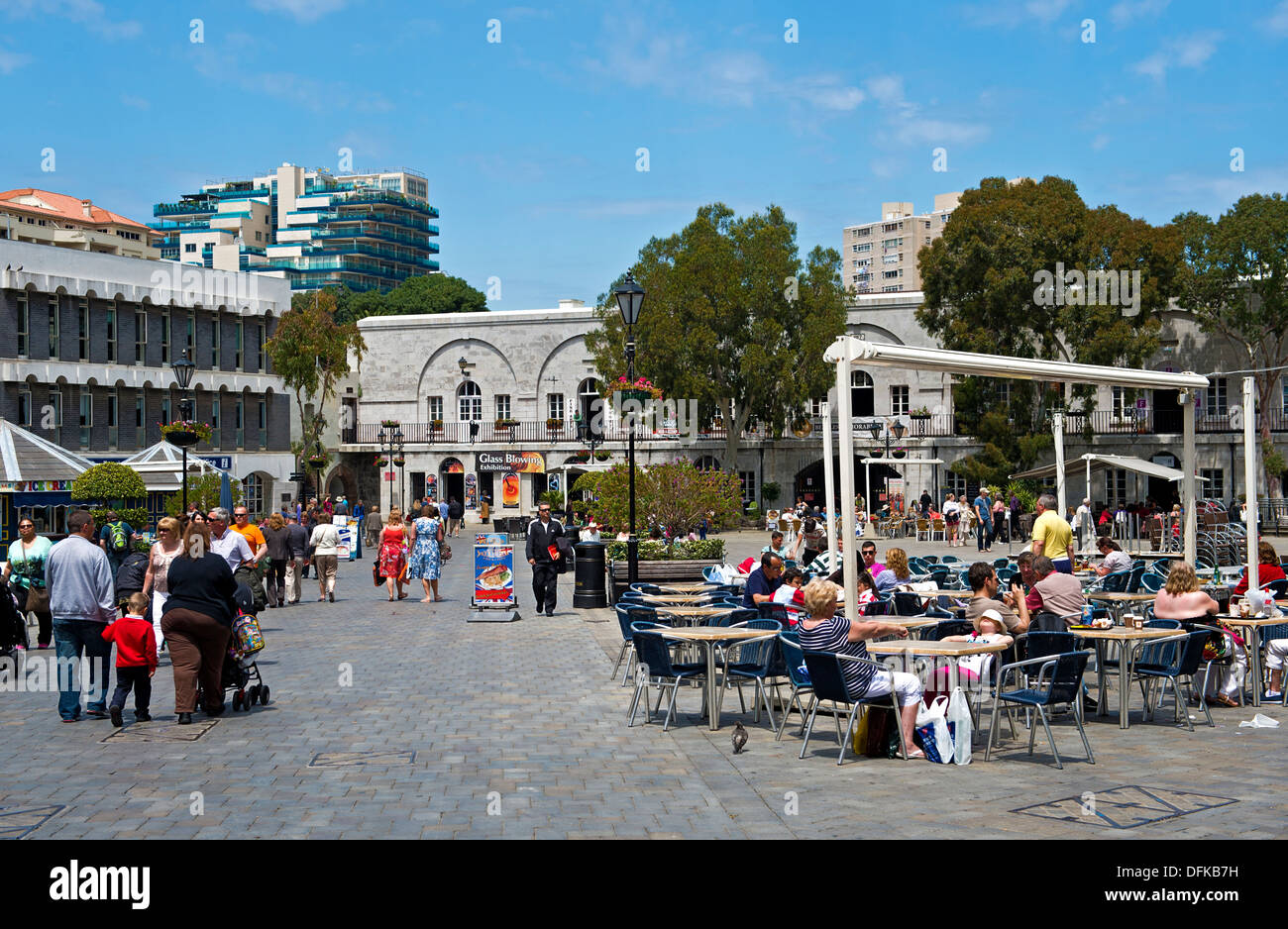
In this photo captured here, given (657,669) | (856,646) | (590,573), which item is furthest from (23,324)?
(856,646)

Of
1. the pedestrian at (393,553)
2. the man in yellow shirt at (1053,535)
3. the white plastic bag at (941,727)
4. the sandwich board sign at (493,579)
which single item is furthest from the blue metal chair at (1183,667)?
the pedestrian at (393,553)

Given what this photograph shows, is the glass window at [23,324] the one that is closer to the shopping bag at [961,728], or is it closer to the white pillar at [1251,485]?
the white pillar at [1251,485]

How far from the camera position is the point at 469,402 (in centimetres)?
5594

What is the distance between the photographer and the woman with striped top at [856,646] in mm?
8695

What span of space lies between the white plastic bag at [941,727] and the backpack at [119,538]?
34.3 ft

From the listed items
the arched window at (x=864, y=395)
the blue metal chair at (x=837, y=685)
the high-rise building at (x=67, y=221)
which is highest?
the high-rise building at (x=67, y=221)

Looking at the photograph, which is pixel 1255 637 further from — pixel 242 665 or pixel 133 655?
pixel 133 655

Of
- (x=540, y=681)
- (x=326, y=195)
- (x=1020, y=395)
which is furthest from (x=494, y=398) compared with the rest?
(x=326, y=195)

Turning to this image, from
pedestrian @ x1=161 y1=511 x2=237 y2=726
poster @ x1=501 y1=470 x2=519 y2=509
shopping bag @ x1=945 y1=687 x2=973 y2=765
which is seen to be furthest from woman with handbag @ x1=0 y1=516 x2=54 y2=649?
poster @ x1=501 y1=470 x2=519 y2=509
